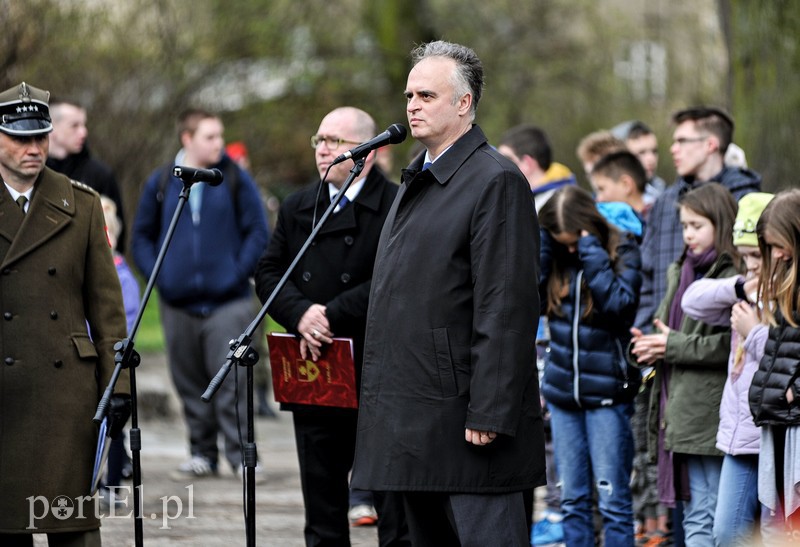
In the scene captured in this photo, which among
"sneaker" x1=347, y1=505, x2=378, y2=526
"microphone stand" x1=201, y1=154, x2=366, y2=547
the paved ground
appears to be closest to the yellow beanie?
"microphone stand" x1=201, y1=154, x2=366, y2=547

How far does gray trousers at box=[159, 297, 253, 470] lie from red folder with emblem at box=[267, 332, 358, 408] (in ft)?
9.51

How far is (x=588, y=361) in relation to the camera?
21.8 feet

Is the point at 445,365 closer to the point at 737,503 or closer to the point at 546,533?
the point at 737,503

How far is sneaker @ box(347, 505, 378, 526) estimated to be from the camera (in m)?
8.09

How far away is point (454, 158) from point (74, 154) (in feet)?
16.6

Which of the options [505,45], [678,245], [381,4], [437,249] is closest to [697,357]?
[678,245]

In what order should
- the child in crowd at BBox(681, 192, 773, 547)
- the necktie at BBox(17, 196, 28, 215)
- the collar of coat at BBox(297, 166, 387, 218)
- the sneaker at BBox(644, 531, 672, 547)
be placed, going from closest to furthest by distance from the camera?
the necktie at BBox(17, 196, 28, 215)
the child in crowd at BBox(681, 192, 773, 547)
the collar of coat at BBox(297, 166, 387, 218)
the sneaker at BBox(644, 531, 672, 547)

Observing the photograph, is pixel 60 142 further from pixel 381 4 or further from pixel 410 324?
pixel 381 4

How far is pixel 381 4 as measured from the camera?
828 inches

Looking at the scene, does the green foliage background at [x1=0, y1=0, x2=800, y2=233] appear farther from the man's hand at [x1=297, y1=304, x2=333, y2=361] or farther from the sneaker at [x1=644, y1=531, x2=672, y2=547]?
the man's hand at [x1=297, y1=304, x2=333, y2=361]

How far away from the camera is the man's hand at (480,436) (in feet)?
15.5

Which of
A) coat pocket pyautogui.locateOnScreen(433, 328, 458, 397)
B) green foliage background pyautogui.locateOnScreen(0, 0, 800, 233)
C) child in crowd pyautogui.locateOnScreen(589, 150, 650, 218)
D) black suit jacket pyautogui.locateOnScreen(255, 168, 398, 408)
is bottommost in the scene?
coat pocket pyautogui.locateOnScreen(433, 328, 458, 397)

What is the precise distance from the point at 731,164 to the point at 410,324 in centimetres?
415

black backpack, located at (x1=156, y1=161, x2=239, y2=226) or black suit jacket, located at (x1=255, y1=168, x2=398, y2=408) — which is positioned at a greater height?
black backpack, located at (x1=156, y1=161, x2=239, y2=226)
